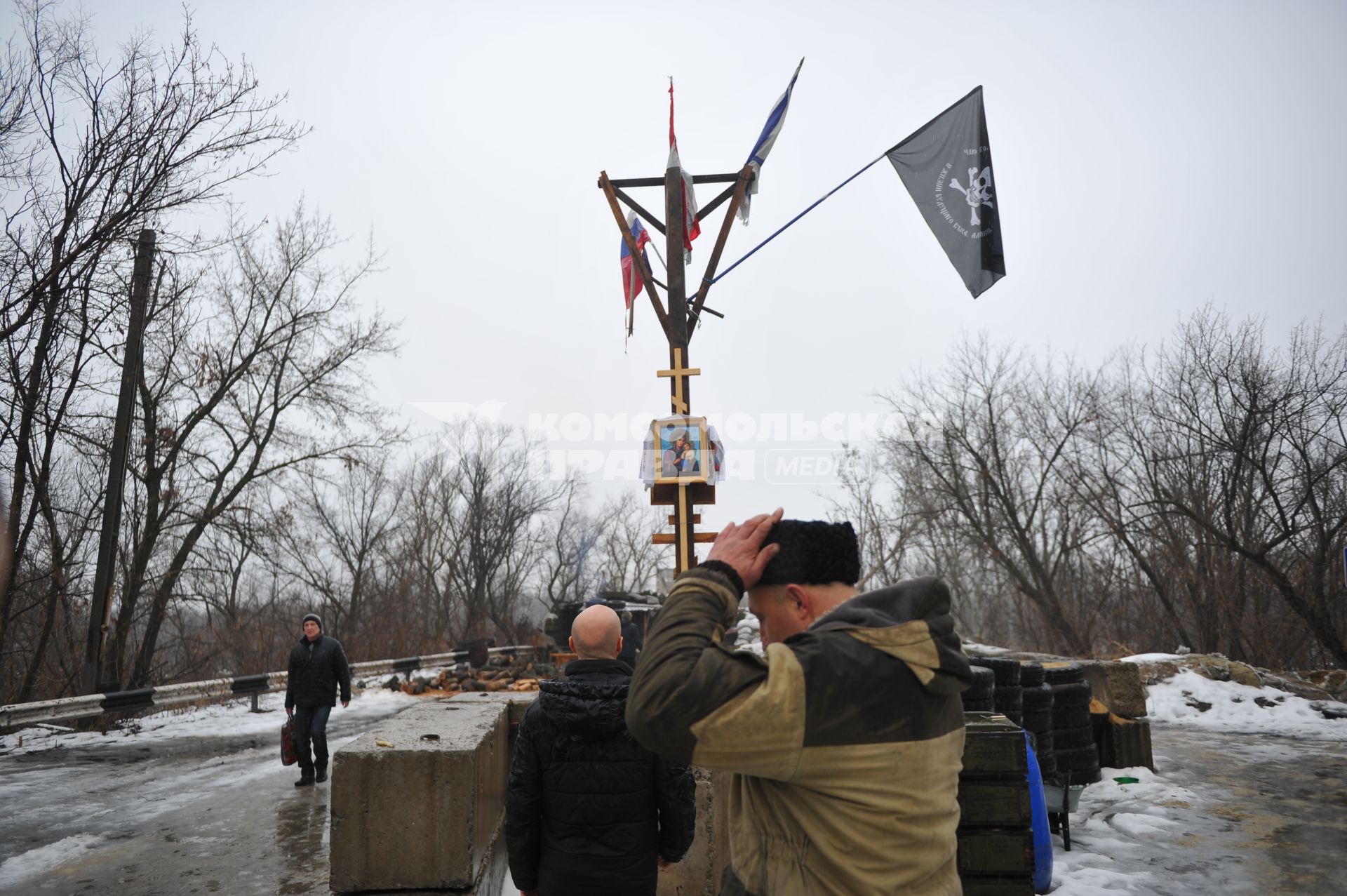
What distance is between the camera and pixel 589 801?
3.46 m

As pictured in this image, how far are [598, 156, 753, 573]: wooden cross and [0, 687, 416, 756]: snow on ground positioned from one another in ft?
26.5

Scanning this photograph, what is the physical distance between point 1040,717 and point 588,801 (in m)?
5.42

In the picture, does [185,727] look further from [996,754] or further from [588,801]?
[996,754]

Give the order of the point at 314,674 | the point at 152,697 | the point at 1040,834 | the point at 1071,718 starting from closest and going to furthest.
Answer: the point at 1040,834 < the point at 1071,718 < the point at 314,674 < the point at 152,697

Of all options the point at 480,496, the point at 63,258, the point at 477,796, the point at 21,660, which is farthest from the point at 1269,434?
the point at 480,496

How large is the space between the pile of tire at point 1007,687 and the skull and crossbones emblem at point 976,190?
5117 millimetres

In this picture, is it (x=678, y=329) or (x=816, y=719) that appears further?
(x=678, y=329)

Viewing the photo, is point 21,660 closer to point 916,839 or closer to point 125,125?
point 125,125

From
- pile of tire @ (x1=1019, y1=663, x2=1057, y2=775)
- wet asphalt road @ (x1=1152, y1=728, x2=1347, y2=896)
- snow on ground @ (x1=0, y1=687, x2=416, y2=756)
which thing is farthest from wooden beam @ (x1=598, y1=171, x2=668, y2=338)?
snow on ground @ (x1=0, y1=687, x2=416, y2=756)

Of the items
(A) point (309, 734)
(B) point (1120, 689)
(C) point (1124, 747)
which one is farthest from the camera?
(B) point (1120, 689)

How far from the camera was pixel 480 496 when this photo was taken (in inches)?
1524

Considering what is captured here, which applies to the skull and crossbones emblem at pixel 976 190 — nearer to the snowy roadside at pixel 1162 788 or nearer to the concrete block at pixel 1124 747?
the concrete block at pixel 1124 747

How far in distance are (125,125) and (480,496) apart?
3080 cm

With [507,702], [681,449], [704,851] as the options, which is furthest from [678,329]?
[704,851]
